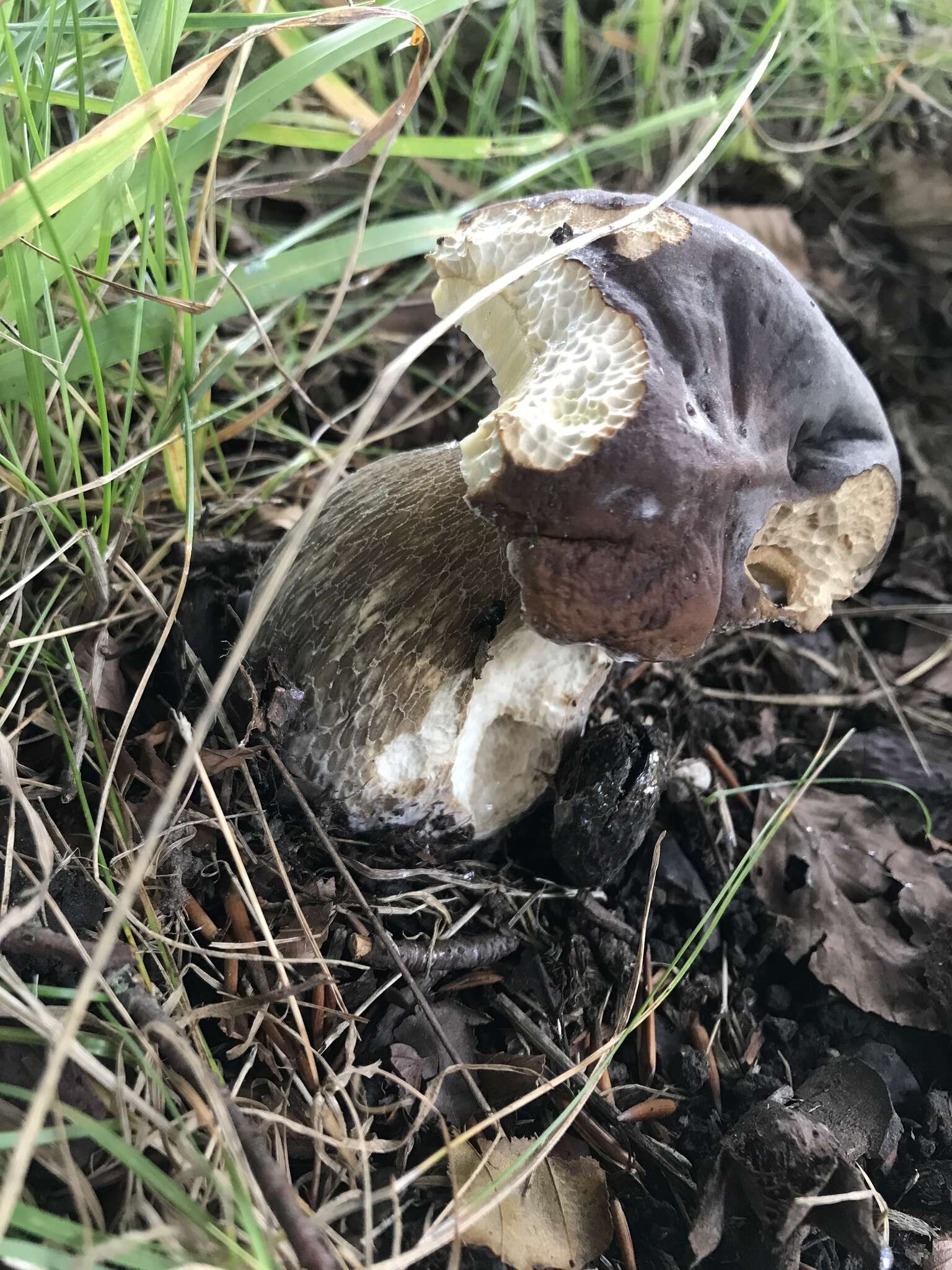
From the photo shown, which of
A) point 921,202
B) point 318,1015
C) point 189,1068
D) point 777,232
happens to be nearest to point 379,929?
point 318,1015

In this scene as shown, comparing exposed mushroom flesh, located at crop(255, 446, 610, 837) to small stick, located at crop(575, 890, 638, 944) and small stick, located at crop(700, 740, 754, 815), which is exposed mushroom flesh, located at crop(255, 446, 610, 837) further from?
small stick, located at crop(700, 740, 754, 815)

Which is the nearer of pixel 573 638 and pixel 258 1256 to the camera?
pixel 258 1256

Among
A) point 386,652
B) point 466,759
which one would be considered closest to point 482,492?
point 386,652

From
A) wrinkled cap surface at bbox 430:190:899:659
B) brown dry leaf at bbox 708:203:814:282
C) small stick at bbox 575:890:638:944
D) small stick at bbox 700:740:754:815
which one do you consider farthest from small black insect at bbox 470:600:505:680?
brown dry leaf at bbox 708:203:814:282

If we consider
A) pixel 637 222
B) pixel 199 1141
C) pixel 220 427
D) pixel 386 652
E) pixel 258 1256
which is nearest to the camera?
pixel 258 1256

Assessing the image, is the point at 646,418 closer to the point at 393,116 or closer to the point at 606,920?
the point at 393,116

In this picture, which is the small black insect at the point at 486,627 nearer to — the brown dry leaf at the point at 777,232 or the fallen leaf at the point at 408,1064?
the fallen leaf at the point at 408,1064

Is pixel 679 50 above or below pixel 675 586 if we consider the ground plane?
above

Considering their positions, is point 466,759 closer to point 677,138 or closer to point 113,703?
point 113,703
